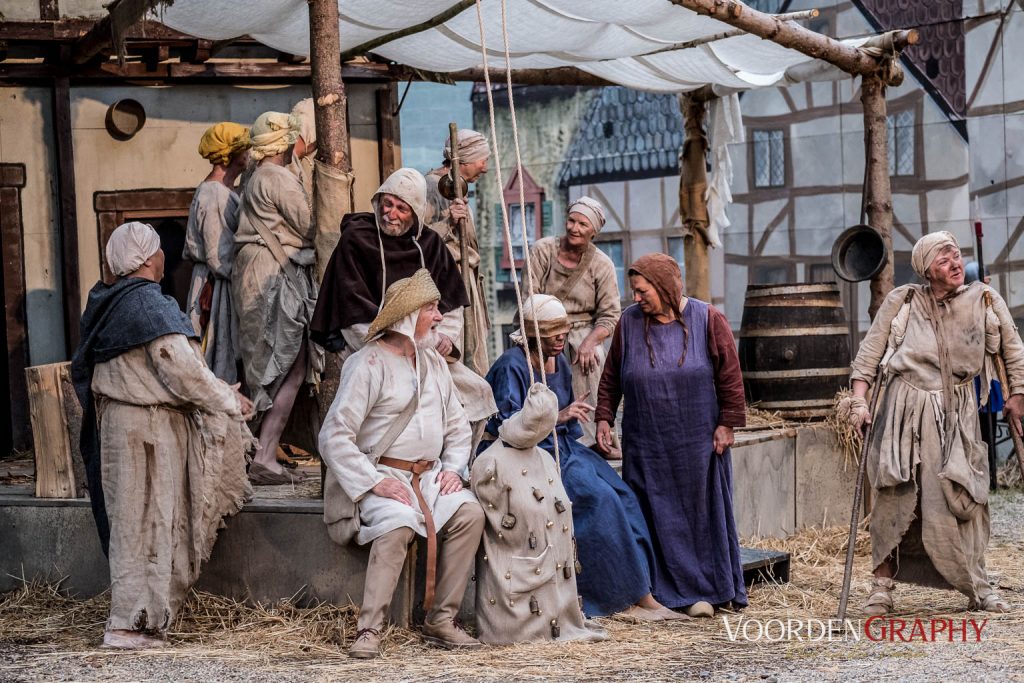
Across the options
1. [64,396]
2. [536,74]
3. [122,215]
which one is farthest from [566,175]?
[64,396]

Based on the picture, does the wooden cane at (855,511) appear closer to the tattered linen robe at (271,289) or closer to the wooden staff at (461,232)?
the wooden staff at (461,232)

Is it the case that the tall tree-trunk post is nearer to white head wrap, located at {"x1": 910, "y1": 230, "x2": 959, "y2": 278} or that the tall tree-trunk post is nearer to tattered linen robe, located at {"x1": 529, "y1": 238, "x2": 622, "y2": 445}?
tattered linen robe, located at {"x1": 529, "y1": 238, "x2": 622, "y2": 445}

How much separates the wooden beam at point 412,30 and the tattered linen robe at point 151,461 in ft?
8.37

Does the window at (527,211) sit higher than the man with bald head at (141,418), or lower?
higher

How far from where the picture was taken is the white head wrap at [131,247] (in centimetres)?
585

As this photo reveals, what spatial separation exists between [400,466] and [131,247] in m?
1.37

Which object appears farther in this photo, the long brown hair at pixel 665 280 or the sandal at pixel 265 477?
the sandal at pixel 265 477

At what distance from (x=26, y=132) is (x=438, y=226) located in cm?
346

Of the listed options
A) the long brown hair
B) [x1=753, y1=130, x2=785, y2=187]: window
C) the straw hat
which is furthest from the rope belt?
[x1=753, y1=130, x2=785, y2=187]: window

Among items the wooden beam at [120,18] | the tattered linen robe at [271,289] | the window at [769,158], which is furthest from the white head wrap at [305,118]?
the window at [769,158]

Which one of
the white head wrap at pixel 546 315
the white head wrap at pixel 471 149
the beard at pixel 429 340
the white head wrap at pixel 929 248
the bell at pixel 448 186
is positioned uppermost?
the white head wrap at pixel 471 149

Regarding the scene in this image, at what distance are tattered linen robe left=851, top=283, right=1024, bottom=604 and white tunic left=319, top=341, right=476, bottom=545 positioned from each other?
1946 mm

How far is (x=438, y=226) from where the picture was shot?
7.41 m

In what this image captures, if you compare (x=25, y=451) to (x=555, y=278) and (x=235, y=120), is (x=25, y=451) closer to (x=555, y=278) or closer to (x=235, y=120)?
(x=235, y=120)
